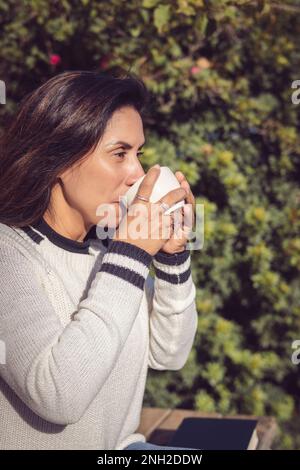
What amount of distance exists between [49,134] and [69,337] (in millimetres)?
592

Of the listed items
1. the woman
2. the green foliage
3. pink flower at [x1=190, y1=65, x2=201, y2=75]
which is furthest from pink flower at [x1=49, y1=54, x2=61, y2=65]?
the woman

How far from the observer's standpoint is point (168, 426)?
2633mm

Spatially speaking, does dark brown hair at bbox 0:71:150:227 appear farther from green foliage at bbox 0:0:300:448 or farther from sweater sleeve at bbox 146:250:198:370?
green foliage at bbox 0:0:300:448

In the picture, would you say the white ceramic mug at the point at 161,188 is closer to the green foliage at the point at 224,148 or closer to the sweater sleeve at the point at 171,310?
the sweater sleeve at the point at 171,310

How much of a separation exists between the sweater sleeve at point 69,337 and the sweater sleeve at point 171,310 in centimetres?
32

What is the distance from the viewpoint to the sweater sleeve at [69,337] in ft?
4.25

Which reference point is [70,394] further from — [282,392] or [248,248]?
[282,392]

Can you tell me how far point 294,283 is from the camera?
351 centimetres

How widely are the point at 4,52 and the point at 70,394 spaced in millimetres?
2241

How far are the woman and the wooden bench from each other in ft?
2.15

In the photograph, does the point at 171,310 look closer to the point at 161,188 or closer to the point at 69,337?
the point at 161,188

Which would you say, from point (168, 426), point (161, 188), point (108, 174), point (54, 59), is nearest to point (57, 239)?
point (108, 174)

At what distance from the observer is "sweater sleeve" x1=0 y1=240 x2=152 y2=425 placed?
1294 millimetres

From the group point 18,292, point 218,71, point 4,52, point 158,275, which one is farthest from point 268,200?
point 18,292
